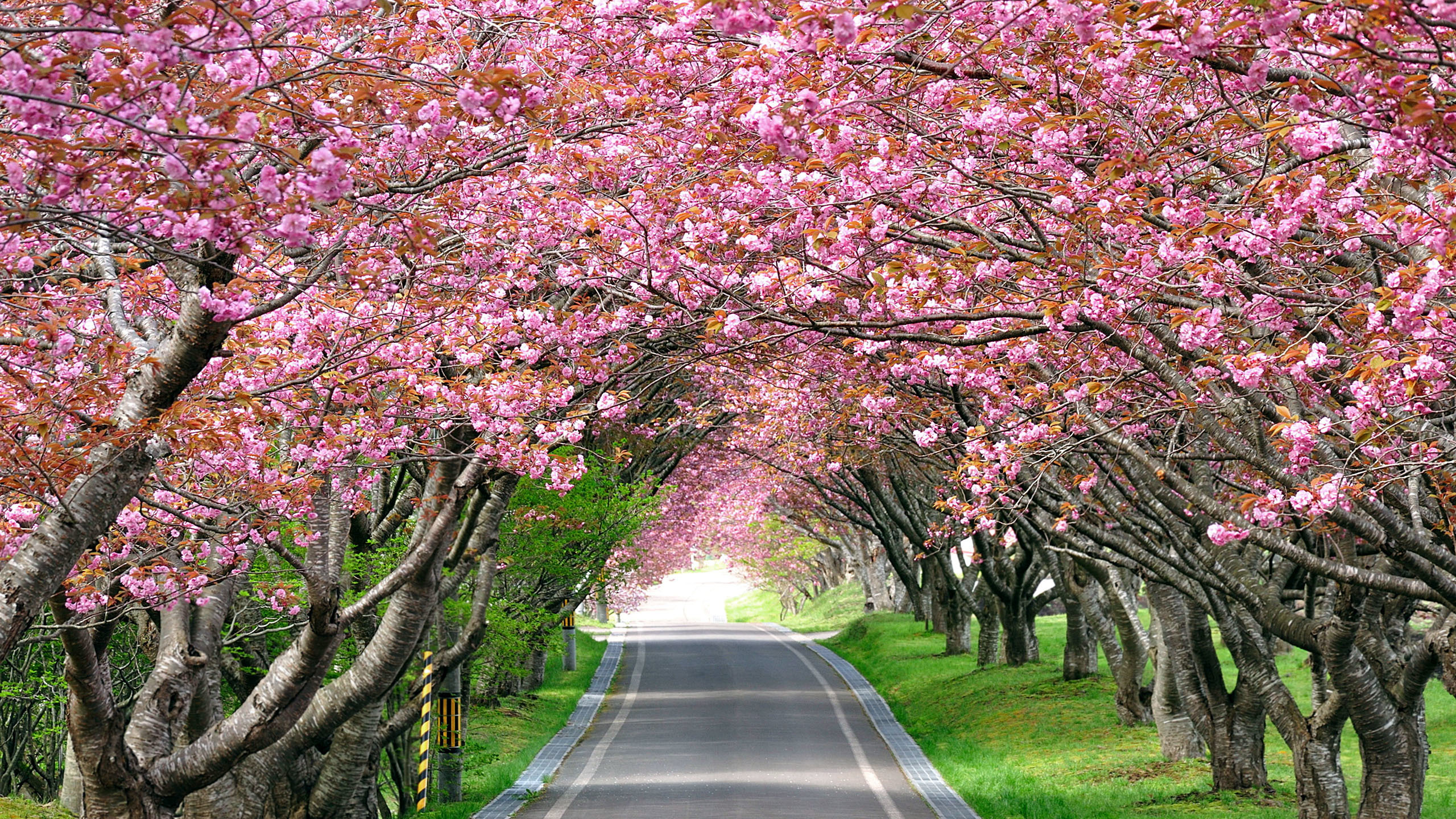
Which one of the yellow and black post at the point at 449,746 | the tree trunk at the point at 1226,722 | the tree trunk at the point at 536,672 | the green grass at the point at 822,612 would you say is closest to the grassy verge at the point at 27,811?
the yellow and black post at the point at 449,746

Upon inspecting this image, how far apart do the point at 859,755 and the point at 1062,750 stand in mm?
3139

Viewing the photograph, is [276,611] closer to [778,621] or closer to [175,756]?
[175,756]

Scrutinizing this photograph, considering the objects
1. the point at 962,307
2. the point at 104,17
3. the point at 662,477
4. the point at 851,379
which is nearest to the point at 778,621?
the point at 662,477

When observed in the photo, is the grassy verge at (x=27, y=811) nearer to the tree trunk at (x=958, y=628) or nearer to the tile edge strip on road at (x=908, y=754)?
the tile edge strip on road at (x=908, y=754)

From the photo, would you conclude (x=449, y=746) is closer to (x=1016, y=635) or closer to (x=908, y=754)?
(x=908, y=754)

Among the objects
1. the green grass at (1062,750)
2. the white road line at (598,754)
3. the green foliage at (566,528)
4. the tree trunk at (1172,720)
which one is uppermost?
the green foliage at (566,528)

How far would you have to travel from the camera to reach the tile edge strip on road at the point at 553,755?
15.4m

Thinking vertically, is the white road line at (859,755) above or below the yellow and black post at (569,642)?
below

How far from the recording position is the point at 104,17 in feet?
13.0

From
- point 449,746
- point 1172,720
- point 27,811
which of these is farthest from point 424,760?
point 1172,720

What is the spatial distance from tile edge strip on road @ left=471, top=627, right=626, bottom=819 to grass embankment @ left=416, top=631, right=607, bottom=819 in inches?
5.0

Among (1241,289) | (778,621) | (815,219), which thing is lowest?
(778,621)

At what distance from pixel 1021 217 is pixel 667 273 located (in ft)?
8.67

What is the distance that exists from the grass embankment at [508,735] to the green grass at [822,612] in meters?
23.7
